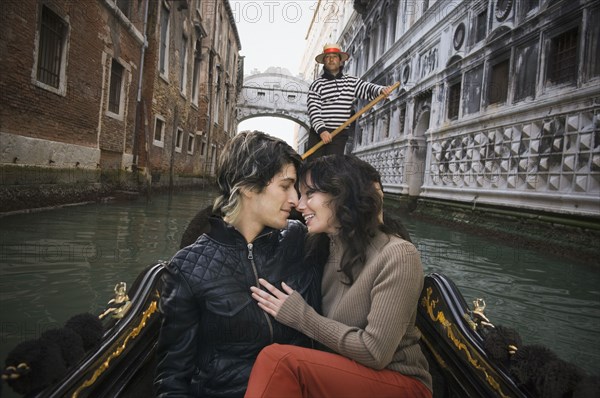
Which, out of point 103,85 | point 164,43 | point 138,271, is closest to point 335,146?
point 138,271

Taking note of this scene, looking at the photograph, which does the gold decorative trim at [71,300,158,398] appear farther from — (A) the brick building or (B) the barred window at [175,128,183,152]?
(B) the barred window at [175,128,183,152]

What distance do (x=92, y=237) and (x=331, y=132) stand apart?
8.80 feet

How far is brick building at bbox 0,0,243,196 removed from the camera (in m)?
5.05

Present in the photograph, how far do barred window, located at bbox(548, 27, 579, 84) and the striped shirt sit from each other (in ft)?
11.1

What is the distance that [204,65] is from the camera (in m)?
15.6

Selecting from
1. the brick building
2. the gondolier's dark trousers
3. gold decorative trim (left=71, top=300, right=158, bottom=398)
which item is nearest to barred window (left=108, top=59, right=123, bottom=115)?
the brick building

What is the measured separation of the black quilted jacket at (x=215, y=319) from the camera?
3.82ft

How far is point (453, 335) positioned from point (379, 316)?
0.50 metres

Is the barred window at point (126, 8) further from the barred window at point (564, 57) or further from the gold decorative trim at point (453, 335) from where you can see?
the gold decorative trim at point (453, 335)

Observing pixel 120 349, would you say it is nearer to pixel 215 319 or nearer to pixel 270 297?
pixel 215 319

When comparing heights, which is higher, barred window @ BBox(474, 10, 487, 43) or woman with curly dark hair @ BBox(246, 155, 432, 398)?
barred window @ BBox(474, 10, 487, 43)

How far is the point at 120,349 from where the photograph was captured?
1200 mm

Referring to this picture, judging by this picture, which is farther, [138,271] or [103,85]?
[103,85]

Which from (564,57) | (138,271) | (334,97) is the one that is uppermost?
(564,57)
